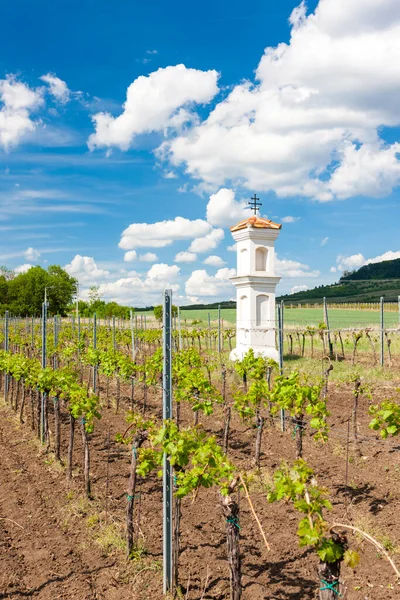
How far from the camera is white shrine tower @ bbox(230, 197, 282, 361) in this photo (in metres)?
20.8

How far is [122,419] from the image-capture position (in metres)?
13.5

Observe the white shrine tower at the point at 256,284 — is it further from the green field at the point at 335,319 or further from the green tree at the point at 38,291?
the green tree at the point at 38,291

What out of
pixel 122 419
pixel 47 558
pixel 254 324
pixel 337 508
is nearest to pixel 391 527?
pixel 337 508

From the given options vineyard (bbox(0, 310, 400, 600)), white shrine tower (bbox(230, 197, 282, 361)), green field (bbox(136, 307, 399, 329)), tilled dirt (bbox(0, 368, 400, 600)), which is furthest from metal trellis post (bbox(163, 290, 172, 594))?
green field (bbox(136, 307, 399, 329))

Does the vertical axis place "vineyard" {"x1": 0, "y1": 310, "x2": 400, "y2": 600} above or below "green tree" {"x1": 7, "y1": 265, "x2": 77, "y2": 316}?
below

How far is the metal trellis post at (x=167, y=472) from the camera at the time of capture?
218 inches

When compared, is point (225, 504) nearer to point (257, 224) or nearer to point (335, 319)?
point (257, 224)

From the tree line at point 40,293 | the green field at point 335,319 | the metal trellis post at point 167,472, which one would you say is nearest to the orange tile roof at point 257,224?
the green field at point 335,319

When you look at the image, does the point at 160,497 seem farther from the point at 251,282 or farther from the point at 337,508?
the point at 251,282

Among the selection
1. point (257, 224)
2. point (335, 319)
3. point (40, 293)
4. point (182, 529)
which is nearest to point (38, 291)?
point (40, 293)

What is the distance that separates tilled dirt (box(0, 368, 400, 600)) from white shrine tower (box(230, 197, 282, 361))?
401 inches

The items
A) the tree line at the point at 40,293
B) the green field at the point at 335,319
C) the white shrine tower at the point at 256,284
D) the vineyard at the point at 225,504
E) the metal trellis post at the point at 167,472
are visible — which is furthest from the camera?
the tree line at the point at 40,293

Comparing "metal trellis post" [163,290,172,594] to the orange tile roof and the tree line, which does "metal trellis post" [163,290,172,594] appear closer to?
the orange tile roof

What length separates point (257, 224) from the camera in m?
21.2
